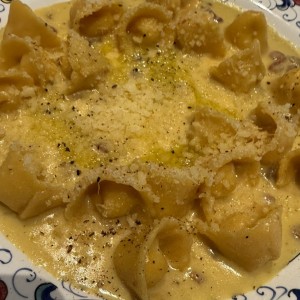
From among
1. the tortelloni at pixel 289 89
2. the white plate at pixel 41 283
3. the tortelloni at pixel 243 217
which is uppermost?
the tortelloni at pixel 289 89

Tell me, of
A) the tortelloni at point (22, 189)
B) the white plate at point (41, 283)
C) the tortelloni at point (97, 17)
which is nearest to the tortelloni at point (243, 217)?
the white plate at point (41, 283)

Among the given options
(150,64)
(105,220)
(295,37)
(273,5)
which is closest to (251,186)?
(105,220)

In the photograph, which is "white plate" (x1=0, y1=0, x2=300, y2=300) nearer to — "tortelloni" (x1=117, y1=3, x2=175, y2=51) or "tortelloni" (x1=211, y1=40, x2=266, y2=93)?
"tortelloni" (x1=211, y1=40, x2=266, y2=93)

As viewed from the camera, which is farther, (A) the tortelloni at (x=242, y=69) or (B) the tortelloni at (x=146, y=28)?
(B) the tortelloni at (x=146, y=28)

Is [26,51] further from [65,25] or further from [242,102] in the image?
[242,102]

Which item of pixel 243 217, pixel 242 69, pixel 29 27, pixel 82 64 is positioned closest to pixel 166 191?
pixel 243 217

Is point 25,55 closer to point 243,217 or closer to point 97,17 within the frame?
point 97,17

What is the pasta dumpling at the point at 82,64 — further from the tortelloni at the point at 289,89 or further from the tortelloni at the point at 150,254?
the tortelloni at the point at 289,89
